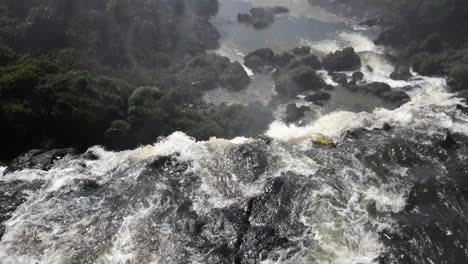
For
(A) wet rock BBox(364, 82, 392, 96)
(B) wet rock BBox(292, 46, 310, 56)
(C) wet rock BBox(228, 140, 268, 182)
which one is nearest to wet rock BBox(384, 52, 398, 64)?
(A) wet rock BBox(364, 82, 392, 96)

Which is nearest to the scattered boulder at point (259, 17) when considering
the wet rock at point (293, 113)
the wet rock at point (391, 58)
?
the wet rock at point (391, 58)

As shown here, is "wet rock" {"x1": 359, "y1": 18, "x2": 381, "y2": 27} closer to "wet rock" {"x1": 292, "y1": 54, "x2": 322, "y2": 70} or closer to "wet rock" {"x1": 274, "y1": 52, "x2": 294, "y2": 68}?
"wet rock" {"x1": 292, "y1": 54, "x2": 322, "y2": 70}

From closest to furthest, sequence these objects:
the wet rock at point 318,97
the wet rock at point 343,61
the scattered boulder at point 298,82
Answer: the wet rock at point 318,97 < the scattered boulder at point 298,82 < the wet rock at point 343,61

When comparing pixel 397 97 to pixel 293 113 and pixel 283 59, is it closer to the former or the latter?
pixel 293 113

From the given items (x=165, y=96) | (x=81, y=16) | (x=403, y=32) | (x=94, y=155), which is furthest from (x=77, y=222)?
(x=403, y=32)

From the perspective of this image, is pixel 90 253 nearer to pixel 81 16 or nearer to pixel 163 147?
pixel 163 147

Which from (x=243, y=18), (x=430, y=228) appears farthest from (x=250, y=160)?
(x=243, y=18)

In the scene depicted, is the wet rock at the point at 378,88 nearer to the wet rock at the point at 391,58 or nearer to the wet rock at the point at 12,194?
the wet rock at the point at 391,58
